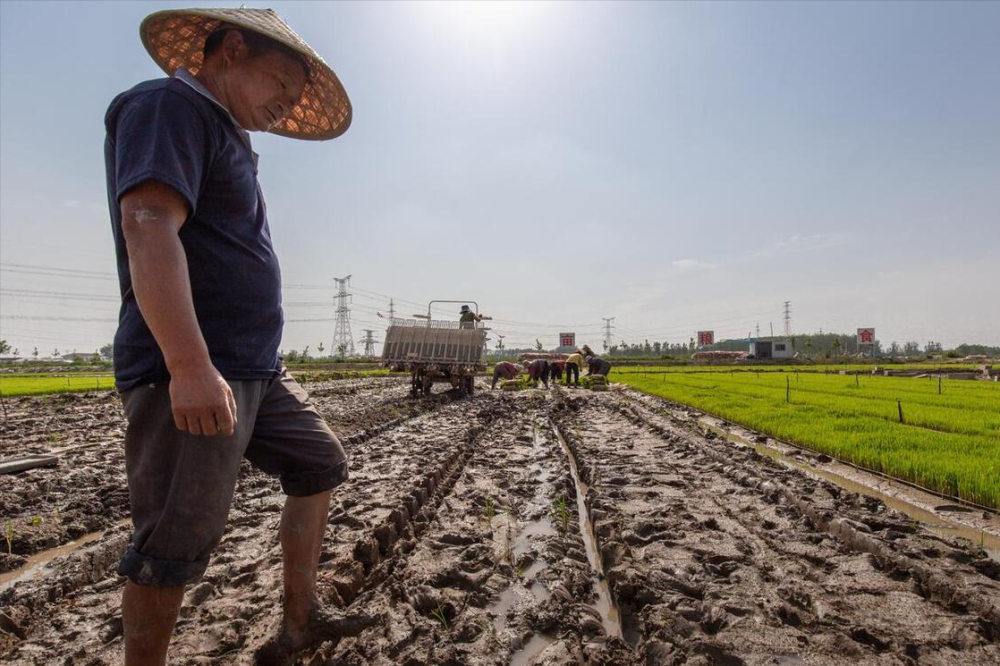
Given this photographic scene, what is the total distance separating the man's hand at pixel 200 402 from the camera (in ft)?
3.96

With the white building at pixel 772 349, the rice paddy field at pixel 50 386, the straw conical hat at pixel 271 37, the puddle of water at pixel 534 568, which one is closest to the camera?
the straw conical hat at pixel 271 37

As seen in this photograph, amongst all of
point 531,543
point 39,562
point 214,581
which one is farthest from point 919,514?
point 39,562

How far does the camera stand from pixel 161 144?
4.00 feet

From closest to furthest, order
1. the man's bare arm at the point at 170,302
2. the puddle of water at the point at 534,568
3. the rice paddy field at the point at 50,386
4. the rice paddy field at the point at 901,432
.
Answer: the man's bare arm at the point at 170,302 < the puddle of water at the point at 534,568 < the rice paddy field at the point at 901,432 < the rice paddy field at the point at 50,386

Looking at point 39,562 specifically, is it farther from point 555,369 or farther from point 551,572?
point 555,369

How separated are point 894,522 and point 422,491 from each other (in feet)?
10.3

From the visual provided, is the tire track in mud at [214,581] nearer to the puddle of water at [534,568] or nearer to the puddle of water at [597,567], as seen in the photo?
the puddle of water at [534,568]

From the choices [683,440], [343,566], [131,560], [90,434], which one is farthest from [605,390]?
[131,560]

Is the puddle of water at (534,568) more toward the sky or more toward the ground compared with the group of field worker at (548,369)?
more toward the ground

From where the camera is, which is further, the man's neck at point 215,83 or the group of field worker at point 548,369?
the group of field worker at point 548,369

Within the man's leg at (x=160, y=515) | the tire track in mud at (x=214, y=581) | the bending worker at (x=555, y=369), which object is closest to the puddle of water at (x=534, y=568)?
the tire track in mud at (x=214, y=581)

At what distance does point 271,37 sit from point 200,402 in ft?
3.43

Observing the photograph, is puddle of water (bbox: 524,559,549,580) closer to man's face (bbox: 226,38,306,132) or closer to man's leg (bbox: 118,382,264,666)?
man's leg (bbox: 118,382,264,666)

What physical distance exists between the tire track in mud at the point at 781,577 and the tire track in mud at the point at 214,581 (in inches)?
54.9
